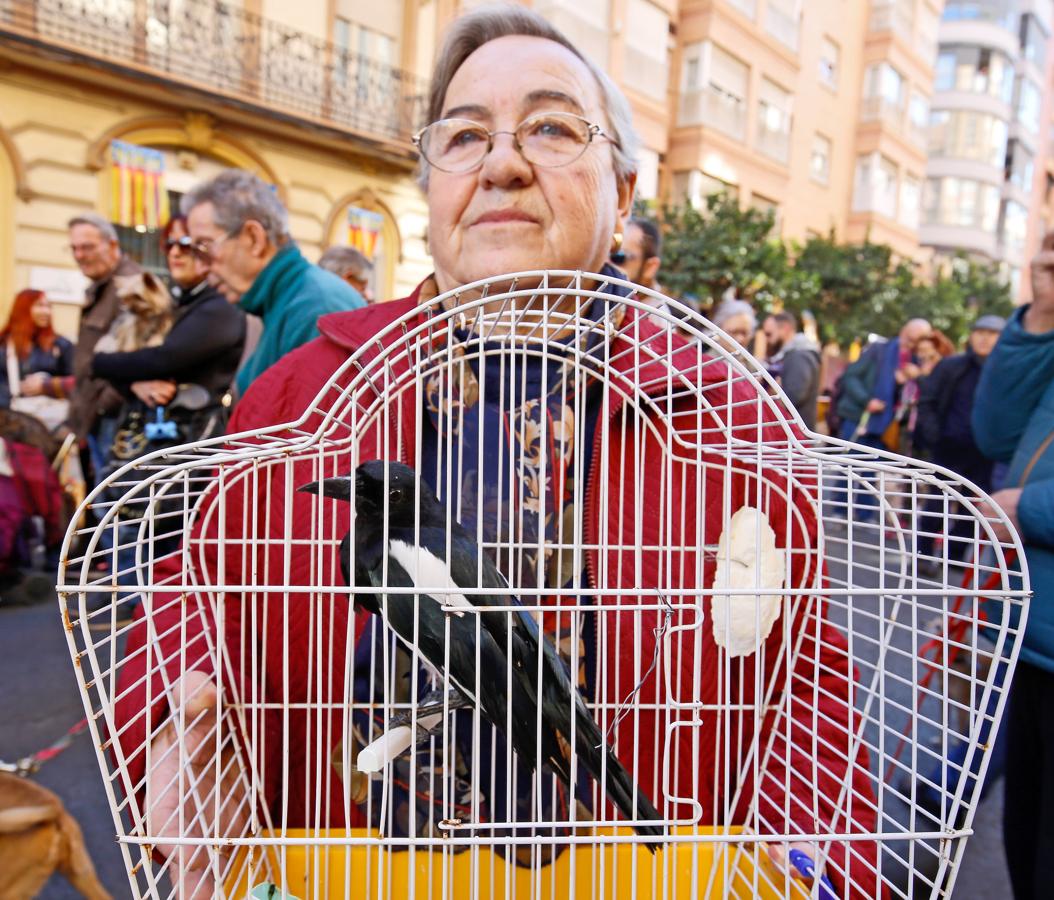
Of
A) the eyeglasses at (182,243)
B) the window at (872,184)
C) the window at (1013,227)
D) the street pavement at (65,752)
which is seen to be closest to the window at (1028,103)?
the window at (1013,227)

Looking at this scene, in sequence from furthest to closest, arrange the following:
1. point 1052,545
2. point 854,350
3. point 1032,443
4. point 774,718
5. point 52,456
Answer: point 854,350, point 52,456, point 1032,443, point 1052,545, point 774,718

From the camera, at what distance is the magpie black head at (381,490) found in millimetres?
751

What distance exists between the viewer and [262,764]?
2.95 feet

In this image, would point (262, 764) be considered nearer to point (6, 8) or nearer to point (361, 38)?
point (6, 8)

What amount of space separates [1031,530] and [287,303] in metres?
1.79

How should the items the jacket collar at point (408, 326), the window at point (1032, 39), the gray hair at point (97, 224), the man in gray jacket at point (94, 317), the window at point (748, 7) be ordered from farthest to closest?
1. the window at point (1032, 39)
2. the window at point (748, 7)
3. the gray hair at point (97, 224)
4. the man in gray jacket at point (94, 317)
5. the jacket collar at point (408, 326)

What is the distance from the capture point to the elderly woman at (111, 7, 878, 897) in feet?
3.12

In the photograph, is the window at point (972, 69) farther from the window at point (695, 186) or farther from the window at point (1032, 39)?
the window at point (695, 186)

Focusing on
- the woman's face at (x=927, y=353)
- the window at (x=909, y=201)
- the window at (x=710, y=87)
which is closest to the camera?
the woman's face at (x=927, y=353)

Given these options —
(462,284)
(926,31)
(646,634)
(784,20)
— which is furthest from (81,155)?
(926,31)

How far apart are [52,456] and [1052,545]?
3990 millimetres

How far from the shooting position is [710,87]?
14.4m

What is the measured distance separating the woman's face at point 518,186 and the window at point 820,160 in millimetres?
19433

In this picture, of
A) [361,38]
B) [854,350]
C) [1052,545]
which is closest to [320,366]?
[1052,545]
